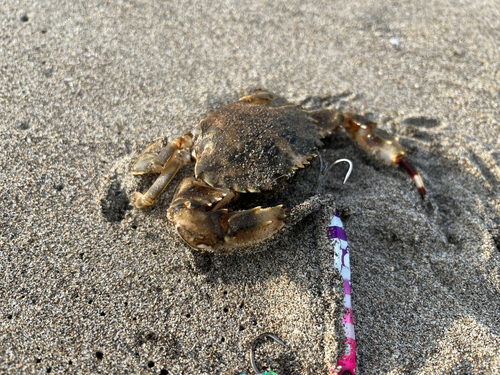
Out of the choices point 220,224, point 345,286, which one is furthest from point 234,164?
point 345,286

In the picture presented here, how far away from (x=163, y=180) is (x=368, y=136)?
4.71ft

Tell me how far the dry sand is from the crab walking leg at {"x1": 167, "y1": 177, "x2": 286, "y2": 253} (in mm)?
182

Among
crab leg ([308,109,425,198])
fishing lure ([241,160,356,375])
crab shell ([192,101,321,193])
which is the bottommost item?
fishing lure ([241,160,356,375])

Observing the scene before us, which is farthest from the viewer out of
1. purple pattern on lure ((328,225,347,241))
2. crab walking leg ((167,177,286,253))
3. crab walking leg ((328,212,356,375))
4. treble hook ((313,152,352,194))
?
treble hook ((313,152,352,194))

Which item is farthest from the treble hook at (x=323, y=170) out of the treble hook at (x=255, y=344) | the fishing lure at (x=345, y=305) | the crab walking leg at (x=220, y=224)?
the treble hook at (x=255, y=344)

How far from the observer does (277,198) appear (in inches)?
93.7

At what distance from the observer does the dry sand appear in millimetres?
1885

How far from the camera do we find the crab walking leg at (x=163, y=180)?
225 cm

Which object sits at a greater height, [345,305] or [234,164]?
[234,164]

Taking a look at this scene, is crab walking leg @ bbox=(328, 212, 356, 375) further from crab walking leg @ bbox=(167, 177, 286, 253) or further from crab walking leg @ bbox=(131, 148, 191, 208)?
crab walking leg @ bbox=(131, 148, 191, 208)

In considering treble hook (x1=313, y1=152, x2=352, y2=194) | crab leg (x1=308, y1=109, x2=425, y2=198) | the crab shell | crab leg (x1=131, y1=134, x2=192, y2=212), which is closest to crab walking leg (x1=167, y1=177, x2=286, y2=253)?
the crab shell

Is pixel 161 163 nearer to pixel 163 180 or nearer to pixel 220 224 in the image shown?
pixel 163 180

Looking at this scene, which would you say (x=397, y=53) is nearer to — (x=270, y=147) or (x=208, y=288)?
(x=270, y=147)

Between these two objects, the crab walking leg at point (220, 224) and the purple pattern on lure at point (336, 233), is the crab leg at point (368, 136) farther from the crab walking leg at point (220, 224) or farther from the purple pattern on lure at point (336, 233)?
the crab walking leg at point (220, 224)
